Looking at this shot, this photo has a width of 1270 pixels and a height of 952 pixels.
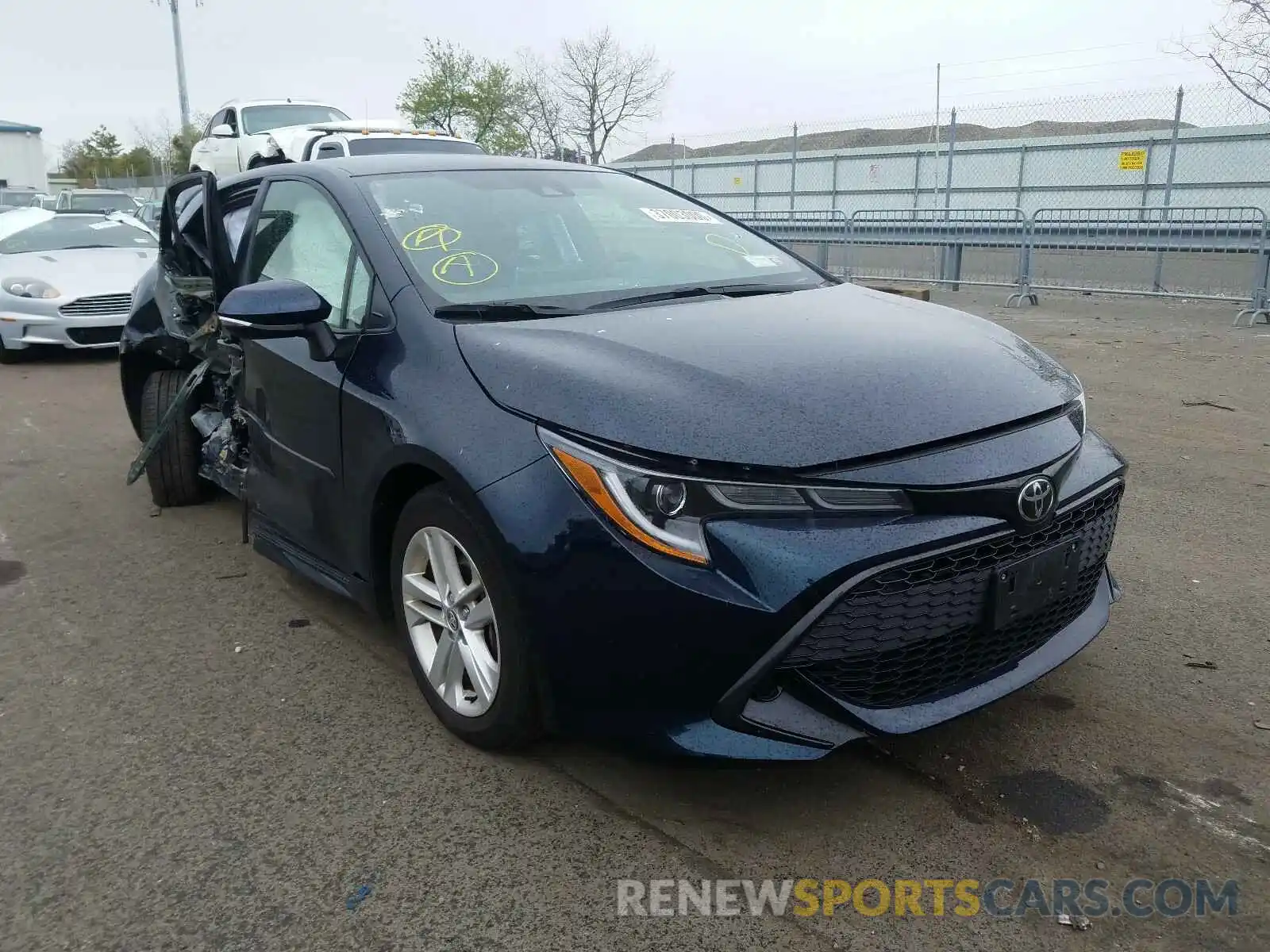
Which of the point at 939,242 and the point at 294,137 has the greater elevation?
the point at 294,137

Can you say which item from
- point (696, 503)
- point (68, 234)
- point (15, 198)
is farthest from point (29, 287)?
point (15, 198)

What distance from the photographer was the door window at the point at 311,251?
10.3ft

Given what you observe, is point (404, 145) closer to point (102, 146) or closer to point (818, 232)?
point (818, 232)

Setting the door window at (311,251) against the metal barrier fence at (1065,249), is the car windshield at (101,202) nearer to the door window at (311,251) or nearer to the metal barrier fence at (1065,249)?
the metal barrier fence at (1065,249)

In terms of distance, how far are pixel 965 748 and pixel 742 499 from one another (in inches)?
43.0

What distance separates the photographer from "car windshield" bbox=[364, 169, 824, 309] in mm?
3086

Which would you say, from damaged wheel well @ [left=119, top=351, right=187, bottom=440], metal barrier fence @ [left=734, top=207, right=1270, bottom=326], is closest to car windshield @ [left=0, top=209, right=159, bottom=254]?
damaged wheel well @ [left=119, top=351, right=187, bottom=440]

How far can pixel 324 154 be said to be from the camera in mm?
11703

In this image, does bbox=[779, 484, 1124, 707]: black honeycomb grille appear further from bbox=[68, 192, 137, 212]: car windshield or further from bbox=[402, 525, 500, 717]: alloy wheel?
bbox=[68, 192, 137, 212]: car windshield

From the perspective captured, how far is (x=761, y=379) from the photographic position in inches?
96.7

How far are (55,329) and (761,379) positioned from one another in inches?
353

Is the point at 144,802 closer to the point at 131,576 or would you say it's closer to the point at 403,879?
the point at 403,879

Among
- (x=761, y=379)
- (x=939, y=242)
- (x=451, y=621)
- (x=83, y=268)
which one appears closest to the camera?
(x=761, y=379)

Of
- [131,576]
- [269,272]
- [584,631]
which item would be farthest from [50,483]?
[584,631]
